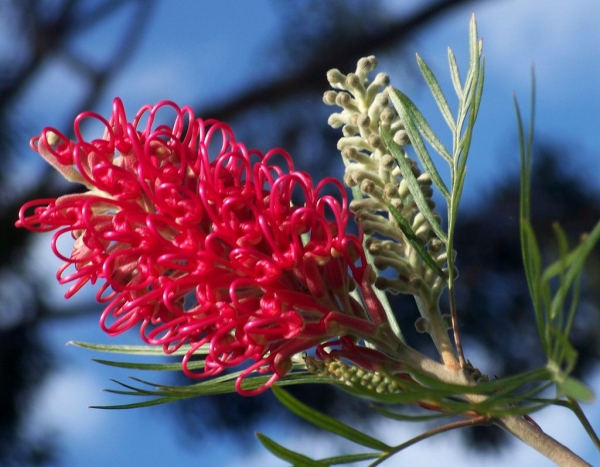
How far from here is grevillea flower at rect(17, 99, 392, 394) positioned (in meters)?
0.35

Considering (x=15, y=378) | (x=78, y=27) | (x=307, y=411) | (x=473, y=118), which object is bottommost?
(x=307, y=411)

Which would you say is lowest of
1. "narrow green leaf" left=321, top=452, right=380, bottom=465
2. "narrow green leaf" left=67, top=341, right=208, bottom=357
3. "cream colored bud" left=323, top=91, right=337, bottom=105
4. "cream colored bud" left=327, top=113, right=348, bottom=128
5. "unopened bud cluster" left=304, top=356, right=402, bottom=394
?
"narrow green leaf" left=321, top=452, right=380, bottom=465

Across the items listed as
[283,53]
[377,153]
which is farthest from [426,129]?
[283,53]

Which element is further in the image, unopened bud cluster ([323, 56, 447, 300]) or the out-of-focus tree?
the out-of-focus tree

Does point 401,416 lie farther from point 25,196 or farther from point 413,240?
point 25,196

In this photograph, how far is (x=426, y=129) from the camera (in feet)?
1.31

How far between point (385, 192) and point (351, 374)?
106mm

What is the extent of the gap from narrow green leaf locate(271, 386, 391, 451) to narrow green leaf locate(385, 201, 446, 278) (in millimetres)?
102

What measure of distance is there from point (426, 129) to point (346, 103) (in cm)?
5

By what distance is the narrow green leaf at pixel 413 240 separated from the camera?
38 centimetres

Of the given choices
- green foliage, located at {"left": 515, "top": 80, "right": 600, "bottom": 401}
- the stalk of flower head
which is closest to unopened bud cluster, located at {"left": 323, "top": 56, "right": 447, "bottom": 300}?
the stalk of flower head

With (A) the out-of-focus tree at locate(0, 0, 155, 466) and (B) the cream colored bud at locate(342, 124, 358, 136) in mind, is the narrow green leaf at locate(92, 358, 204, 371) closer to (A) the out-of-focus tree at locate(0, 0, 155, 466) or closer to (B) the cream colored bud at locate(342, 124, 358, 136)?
(B) the cream colored bud at locate(342, 124, 358, 136)

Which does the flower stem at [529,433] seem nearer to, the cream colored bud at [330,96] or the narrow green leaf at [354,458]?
the narrow green leaf at [354,458]

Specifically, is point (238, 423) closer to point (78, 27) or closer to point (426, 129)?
point (78, 27)
